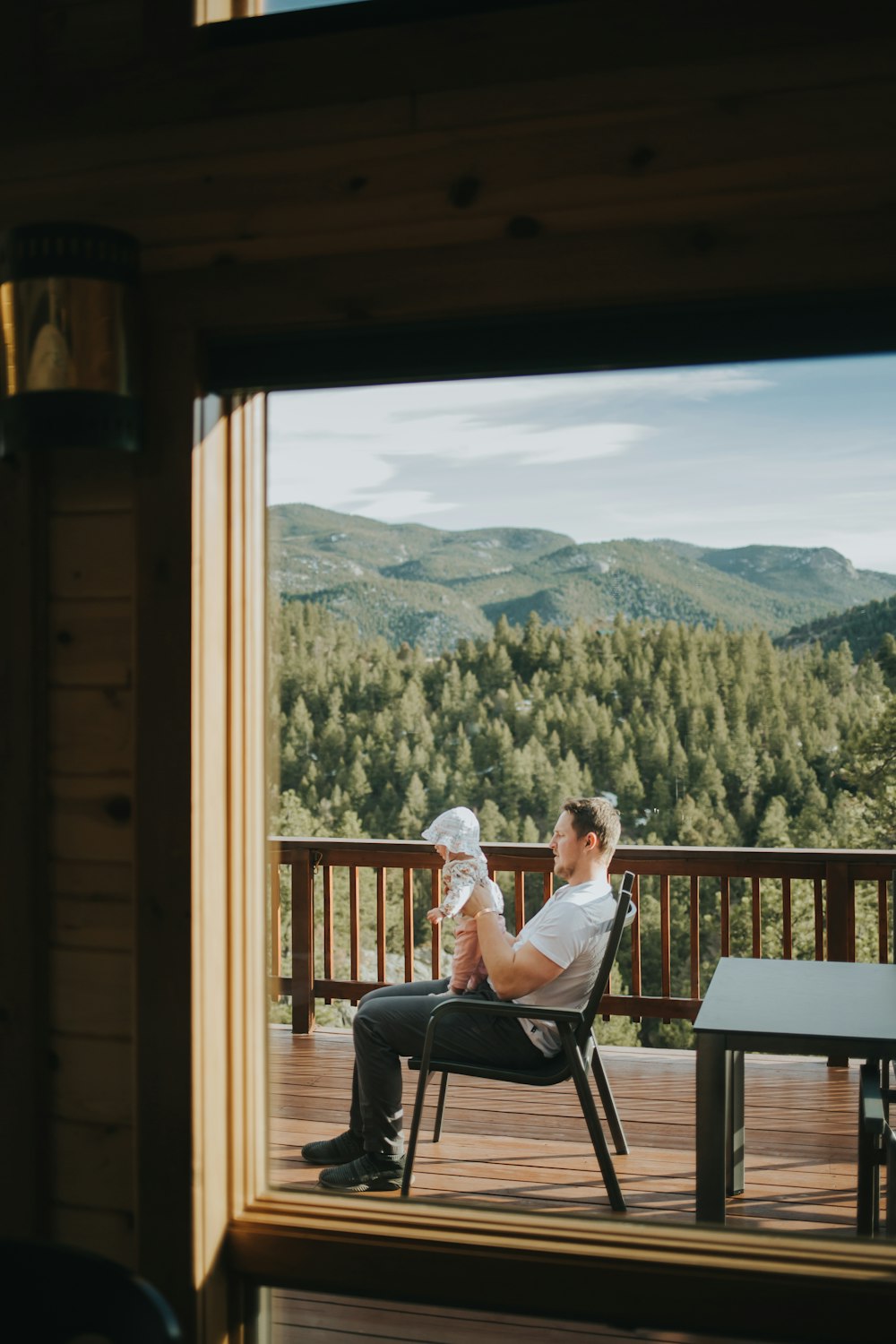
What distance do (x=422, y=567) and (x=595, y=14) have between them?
1.97 metres

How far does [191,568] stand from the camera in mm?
2115

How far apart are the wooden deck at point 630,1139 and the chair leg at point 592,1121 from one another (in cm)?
8

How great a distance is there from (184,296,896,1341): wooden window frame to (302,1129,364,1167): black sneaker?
136 centimetres

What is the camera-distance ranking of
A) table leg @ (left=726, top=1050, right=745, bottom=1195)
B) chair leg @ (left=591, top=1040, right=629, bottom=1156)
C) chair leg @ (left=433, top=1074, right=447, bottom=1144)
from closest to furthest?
1. table leg @ (left=726, top=1050, right=745, bottom=1195)
2. chair leg @ (left=591, top=1040, right=629, bottom=1156)
3. chair leg @ (left=433, top=1074, right=447, bottom=1144)

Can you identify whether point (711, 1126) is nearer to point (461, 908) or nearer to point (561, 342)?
point (461, 908)

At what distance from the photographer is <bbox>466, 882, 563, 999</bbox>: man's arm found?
336 centimetres

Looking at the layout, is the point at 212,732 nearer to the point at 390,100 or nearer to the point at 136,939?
the point at 136,939

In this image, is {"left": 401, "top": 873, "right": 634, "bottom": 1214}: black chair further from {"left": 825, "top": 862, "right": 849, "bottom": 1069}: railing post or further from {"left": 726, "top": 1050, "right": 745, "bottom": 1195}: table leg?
{"left": 825, "top": 862, "right": 849, "bottom": 1069}: railing post

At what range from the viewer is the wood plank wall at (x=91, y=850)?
2.18m

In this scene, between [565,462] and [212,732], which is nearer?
[212,732]

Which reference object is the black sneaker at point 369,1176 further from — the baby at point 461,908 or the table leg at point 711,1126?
the table leg at point 711,1126

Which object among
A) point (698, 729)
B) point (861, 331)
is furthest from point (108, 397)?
point (698, 729)

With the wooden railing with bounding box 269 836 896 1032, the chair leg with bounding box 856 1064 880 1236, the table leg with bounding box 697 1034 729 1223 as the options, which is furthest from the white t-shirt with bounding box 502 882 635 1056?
the wooden railing with bounding box 269 836 896 1032

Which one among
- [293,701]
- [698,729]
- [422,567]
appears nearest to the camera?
[293,701]
